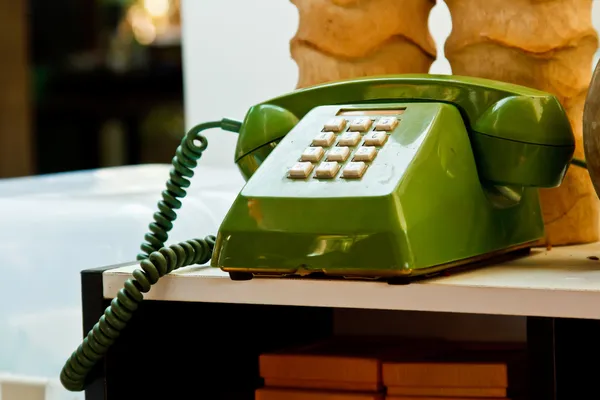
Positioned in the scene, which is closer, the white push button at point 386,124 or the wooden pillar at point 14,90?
the white push button at point 386,124

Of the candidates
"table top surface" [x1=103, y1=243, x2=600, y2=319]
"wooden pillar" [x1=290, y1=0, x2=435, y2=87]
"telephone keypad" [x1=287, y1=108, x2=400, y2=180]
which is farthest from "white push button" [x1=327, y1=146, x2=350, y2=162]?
"wooden pillar" [x1=290, y1=0, x2=435, y2=87]

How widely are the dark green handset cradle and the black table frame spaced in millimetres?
37

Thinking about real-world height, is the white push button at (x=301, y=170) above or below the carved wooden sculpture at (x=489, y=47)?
below

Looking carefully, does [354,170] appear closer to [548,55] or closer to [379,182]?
[379,182]

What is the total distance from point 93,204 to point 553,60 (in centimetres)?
56

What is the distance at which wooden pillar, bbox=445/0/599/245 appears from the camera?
3.13 feet

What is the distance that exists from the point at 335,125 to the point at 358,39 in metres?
0.20

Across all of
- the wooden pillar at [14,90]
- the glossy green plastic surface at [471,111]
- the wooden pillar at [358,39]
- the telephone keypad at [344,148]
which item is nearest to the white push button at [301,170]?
the telephone keypad at [344,148]

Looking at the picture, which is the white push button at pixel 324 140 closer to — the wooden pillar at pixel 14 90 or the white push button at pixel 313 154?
the white push button at pixel 313 154

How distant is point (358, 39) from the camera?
0.99 m

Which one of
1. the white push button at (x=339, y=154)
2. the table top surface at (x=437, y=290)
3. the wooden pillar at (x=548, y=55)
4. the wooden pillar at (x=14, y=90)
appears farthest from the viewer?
the wooden pillar at (x=14, y=90)

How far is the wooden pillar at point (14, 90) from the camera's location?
4.71 metres

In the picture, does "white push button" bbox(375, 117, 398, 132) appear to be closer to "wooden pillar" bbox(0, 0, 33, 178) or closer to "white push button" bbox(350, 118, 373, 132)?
"white push button" bbox(350, 118, 373, 132)

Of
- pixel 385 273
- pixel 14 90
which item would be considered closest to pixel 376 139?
pixel 385 273
